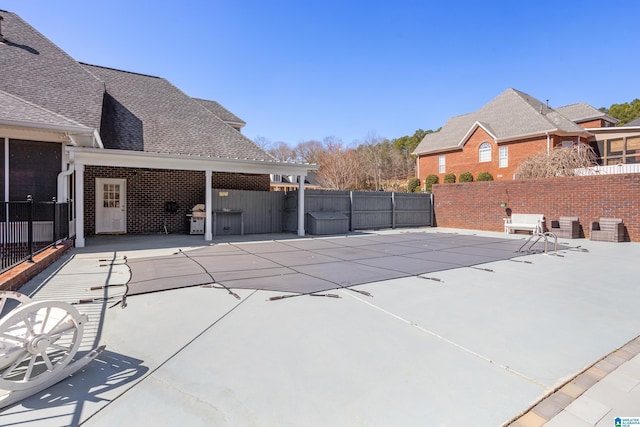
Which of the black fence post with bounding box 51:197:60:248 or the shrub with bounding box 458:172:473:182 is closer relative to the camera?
the black fence post with bounding box 51:197:60:248

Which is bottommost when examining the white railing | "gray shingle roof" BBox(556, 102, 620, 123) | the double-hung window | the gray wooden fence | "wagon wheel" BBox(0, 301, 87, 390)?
"wagon wheel" BBox(0, 301, 87, 390)

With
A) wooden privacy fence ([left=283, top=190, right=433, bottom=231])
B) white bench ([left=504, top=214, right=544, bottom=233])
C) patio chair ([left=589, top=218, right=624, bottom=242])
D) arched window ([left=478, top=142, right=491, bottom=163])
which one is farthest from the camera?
arched window ([left=478, top=142, right=491, bottom=163])

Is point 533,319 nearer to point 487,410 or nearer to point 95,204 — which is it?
point 487,410

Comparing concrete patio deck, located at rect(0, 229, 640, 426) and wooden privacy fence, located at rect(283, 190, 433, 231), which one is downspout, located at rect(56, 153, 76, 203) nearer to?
concrete patio deck, located at rect(0, 229, 640, 426)

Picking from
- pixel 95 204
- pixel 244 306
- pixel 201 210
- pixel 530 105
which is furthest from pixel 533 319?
pixel 530 105

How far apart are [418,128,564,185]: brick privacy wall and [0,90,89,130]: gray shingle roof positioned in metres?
24.9

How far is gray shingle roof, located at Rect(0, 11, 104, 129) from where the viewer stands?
31.0ft

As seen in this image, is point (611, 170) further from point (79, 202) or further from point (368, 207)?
point (79, 202)

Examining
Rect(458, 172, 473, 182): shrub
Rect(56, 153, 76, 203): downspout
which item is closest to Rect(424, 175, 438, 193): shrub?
Rect(458, 172, 473, 182): shrub

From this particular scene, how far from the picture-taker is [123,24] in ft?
34.3

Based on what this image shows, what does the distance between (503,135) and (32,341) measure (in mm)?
27680

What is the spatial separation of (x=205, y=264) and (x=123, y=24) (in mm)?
8744

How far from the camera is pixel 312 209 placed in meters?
14.3

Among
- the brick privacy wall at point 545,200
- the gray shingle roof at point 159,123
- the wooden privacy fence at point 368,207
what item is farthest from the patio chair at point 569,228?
the gray shingle roof at point 159,123
